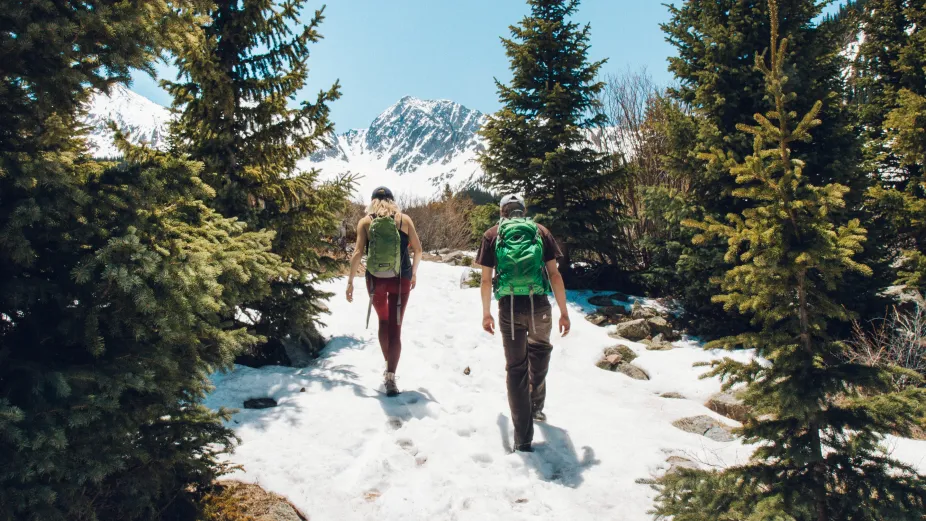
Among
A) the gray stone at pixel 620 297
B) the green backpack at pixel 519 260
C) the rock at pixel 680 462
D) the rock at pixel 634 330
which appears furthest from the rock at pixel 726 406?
the gray stone at pixel 620 297

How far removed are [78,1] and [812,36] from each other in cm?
1021

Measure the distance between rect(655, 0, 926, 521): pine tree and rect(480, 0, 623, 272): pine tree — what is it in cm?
780

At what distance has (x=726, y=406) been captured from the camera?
17.6 ft

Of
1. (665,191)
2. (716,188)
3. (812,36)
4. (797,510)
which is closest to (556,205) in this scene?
(665,191)

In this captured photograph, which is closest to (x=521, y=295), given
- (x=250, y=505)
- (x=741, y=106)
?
(x=250, y=505)

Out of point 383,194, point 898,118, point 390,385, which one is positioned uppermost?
point 898,118

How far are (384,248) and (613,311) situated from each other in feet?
20.3

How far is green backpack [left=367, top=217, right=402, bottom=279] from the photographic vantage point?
498cm

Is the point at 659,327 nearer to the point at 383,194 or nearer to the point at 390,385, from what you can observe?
the point at 390,385

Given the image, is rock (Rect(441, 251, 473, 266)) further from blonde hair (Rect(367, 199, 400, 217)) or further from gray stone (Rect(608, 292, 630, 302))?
blonde hair (Rect(367, 199, 400, 217))

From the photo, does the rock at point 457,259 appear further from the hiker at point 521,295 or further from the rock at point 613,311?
the hiker at point 521,295

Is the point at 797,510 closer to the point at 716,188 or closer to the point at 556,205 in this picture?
the point at 716,188

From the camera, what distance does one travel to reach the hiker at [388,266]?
4.99 metres

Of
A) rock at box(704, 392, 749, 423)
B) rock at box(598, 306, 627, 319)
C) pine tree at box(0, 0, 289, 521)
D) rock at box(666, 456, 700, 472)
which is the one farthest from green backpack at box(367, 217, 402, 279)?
rock at box(598, 306, 627, 319)
